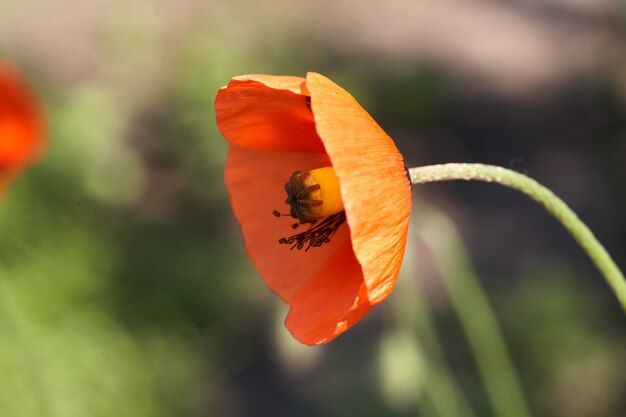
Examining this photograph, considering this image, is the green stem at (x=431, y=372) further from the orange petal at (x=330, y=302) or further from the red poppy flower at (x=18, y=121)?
the red poppy flower at (x=18, y=121)

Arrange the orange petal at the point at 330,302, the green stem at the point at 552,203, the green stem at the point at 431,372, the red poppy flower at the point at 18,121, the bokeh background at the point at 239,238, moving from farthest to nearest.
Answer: the bokeh background at the point at 239,238, the red poppy flower at the point at 18,121, the green stem at the point at 431,372, the orange petal at the point at 330,302, the green stem at the point at 552,203

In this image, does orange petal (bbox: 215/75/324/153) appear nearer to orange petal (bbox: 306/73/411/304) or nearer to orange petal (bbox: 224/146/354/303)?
orange petal (bbox: 224/146/354/303)

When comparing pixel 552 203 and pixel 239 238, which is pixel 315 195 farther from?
pixel 239 238

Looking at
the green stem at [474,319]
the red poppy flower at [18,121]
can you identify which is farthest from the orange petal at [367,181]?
the red poppy flower at [18,121]

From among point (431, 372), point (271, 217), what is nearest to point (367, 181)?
point (271, 217)

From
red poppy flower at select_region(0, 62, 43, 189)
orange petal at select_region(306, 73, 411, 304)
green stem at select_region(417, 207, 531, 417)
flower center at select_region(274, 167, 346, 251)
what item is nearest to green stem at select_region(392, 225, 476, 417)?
green stem at select_region(417, 207, 531, 417)

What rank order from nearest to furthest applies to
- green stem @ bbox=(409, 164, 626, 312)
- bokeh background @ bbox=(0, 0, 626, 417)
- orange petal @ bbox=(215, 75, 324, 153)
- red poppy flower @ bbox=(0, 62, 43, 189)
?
1. green stem @ bbox=(409, 164, 626, 312)
2. orange petal @ bbox=(215, 75, 324, 153)
3. red poppy flower @ bbox=(0, 62, 43, 189)
4. bokeh background @ bbox=(0, 0, 626, 417)
